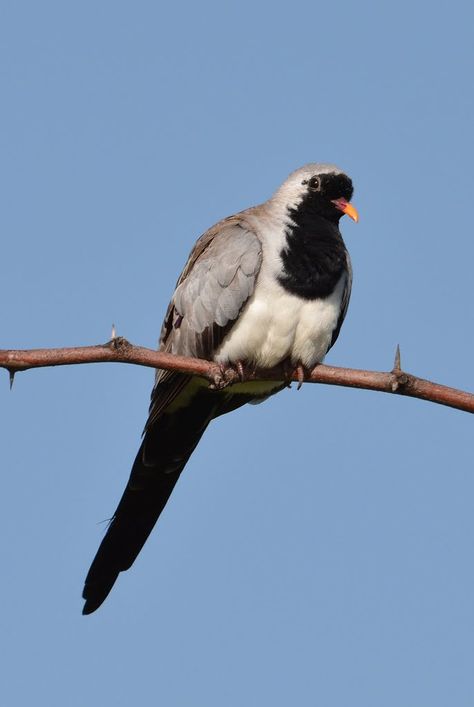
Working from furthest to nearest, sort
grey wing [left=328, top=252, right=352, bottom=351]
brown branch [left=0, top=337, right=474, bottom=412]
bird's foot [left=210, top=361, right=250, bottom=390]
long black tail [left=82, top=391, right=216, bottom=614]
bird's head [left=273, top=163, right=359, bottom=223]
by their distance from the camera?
bird's head [left=273, top=163, right=359, bottom=223], grey wing [left=328, top=252, right=352, bottom=351], long black tail [left=82, top=391, right=216, bottom=614], bird's foot [left=210, top=361, right=250, bottom=390], brown branch [left=0, top=337, right=474, bottom=412]

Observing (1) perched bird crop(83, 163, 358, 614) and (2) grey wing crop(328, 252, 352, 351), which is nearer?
(1) perched bird crop(83, 163, 358, 614)

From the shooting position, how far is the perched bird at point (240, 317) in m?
6.91

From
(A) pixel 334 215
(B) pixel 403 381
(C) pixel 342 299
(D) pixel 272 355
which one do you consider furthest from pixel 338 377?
(A) pixel 334 215

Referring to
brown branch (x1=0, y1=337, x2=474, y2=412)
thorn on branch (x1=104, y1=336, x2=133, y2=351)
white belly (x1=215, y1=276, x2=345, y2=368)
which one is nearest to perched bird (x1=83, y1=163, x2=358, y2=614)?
white belly (x1=215, y1=276, x2=345, y2=368)

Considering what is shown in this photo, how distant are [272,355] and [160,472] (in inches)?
46.3

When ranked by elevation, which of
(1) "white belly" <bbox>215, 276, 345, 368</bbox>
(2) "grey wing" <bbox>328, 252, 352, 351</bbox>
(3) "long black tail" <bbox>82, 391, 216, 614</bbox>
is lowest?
(3) "long black tail" <bbox>82, 391, 216, 614</bbox>

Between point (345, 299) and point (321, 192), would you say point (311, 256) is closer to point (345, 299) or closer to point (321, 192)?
point (345, 299)

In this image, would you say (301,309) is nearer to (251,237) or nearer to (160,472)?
(251,237)

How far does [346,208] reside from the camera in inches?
302

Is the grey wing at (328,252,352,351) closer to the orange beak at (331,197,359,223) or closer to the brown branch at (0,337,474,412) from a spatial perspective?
the orange beak at (331,197,359,223)

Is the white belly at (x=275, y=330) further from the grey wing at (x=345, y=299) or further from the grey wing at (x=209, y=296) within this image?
the grey wing at (x=345, y=299)

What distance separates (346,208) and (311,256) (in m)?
0.74

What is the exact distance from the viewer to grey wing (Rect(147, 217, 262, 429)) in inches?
273

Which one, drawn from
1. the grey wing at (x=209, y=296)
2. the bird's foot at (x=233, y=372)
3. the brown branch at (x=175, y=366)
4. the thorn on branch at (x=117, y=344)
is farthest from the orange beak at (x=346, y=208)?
the thorn on branch at (x=117, y=344)
